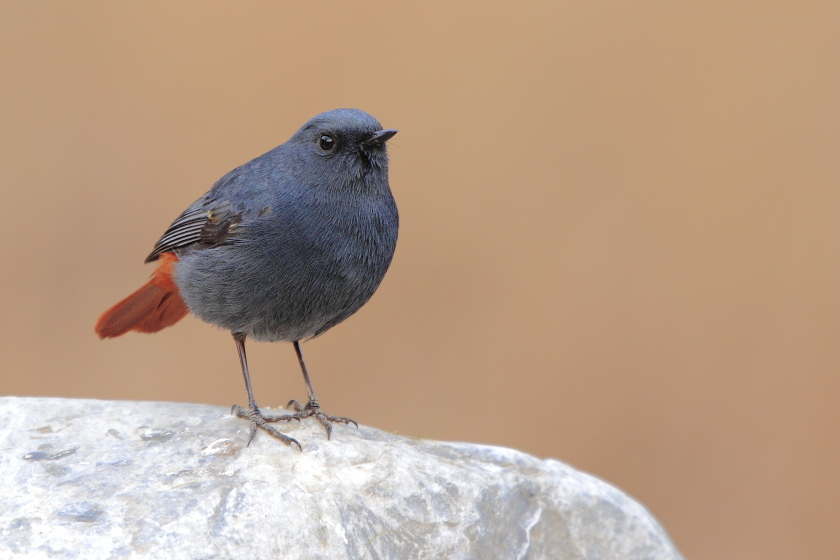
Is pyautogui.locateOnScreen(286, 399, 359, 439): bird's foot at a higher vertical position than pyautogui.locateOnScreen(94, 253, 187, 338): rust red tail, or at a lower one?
lower

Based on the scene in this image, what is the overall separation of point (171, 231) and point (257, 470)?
1449 millimetres

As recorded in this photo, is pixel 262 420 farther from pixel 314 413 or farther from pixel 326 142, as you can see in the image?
pixel 326 142

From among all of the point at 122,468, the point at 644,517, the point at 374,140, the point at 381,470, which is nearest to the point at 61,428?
the point at 122,468

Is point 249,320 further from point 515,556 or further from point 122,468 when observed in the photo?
point 515,556

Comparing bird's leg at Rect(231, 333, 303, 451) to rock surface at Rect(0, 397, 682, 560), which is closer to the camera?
rock surface at Rect(0, 397, 682, 560)

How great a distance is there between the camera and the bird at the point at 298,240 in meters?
3.42

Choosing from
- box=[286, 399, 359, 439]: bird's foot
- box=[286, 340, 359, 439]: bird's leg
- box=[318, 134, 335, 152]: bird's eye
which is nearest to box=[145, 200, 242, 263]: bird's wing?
box=[318, 134, 335, 152]: bird's eye

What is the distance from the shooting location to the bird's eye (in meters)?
3.59

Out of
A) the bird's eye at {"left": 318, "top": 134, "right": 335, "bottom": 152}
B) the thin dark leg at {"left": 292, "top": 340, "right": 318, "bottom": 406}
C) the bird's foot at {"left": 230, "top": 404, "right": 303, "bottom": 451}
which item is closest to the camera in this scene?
the bird's foot at {"left": 230, "top": 404, "right": 303, "bottom": 451}

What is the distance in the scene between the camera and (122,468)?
3.08 metres

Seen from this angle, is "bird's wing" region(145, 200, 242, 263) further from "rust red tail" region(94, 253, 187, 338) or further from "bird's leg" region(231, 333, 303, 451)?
"bird's leg" region(231, 333, 303, 451)

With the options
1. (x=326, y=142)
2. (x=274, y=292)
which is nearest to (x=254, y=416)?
(x=274, y=292)

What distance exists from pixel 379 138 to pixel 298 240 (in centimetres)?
57

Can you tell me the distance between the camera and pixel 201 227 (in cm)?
379
